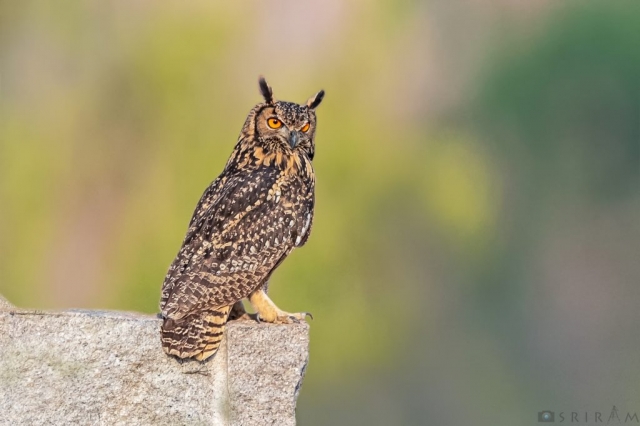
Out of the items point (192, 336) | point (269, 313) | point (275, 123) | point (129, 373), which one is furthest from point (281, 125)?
point (129, 373)

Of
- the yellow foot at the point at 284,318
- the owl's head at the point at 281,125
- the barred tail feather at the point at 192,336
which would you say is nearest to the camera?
the barred tail feather at the point at 192,336

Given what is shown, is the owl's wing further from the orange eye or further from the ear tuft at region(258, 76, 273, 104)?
the ear tuft at region(258, 76, 273, 104)

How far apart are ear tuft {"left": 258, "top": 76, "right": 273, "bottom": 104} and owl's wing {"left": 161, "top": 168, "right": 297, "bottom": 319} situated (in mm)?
269

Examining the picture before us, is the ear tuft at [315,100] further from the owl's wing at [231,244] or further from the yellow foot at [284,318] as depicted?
the yellow foot at [284,318]

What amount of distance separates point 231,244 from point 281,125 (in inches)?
18.2

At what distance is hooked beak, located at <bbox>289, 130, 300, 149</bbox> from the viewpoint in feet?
8.79

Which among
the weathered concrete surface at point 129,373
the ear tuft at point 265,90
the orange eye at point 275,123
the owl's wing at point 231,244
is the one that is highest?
the ear tuft at point 265,90

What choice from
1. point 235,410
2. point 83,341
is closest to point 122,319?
point 83,341

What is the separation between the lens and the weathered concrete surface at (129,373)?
7.90 ft

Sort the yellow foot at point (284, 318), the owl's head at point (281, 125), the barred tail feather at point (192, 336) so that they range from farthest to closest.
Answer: the owl's head at point (281, 125) < the yellow foot at point (284, 318) < the barred tail feather at point (192, 336)

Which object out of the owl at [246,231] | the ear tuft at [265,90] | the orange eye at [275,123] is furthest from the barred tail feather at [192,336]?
the ear tuft at [265,90]

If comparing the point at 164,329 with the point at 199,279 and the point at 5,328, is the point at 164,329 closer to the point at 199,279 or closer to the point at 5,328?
the point at 199,279

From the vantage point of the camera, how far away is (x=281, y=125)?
2723mm

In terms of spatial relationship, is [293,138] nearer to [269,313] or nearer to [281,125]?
[281,125]
